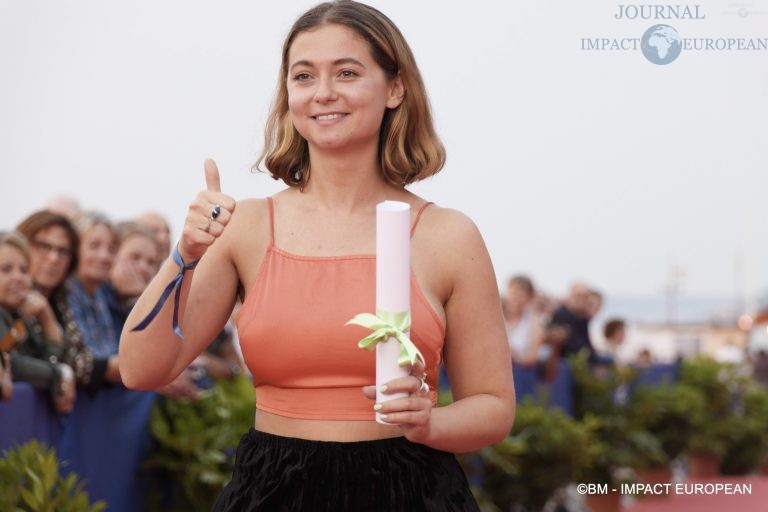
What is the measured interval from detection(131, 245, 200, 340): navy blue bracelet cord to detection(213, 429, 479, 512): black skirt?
31 centimetres

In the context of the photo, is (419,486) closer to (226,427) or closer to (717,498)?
(226,427)

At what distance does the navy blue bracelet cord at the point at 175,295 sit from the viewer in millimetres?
2520

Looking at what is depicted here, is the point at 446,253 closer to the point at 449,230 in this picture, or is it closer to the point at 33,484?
the point at 449,230

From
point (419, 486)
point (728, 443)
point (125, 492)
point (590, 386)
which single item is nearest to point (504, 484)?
point (590, 386)

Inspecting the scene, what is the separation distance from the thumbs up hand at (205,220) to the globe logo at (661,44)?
2.38 m

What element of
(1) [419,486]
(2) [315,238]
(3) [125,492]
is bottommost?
(3) [125,492]

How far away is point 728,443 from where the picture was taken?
41.9 feet

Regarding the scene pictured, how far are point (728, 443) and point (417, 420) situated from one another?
11.1 metres

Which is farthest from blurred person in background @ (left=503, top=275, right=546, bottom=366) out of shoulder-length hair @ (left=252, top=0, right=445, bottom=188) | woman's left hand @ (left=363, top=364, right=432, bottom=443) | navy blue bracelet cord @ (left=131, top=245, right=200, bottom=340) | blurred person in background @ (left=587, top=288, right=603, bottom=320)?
woman's left hand @ (left=363, top=364, right=432, bottom=443)

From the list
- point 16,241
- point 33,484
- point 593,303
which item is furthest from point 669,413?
point 33,484

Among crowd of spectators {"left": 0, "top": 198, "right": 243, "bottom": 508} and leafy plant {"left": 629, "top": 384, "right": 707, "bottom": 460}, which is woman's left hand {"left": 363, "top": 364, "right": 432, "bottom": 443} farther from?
leafy plant {"left": 629, "top": 384, "right": 707, "bottom": 460}

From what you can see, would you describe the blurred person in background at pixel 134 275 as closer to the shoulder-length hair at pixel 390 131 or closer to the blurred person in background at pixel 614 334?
the shoulder-length hair at pixel 390 131

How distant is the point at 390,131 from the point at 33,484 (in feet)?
7.30

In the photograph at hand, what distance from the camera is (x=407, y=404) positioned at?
7.43 ft
